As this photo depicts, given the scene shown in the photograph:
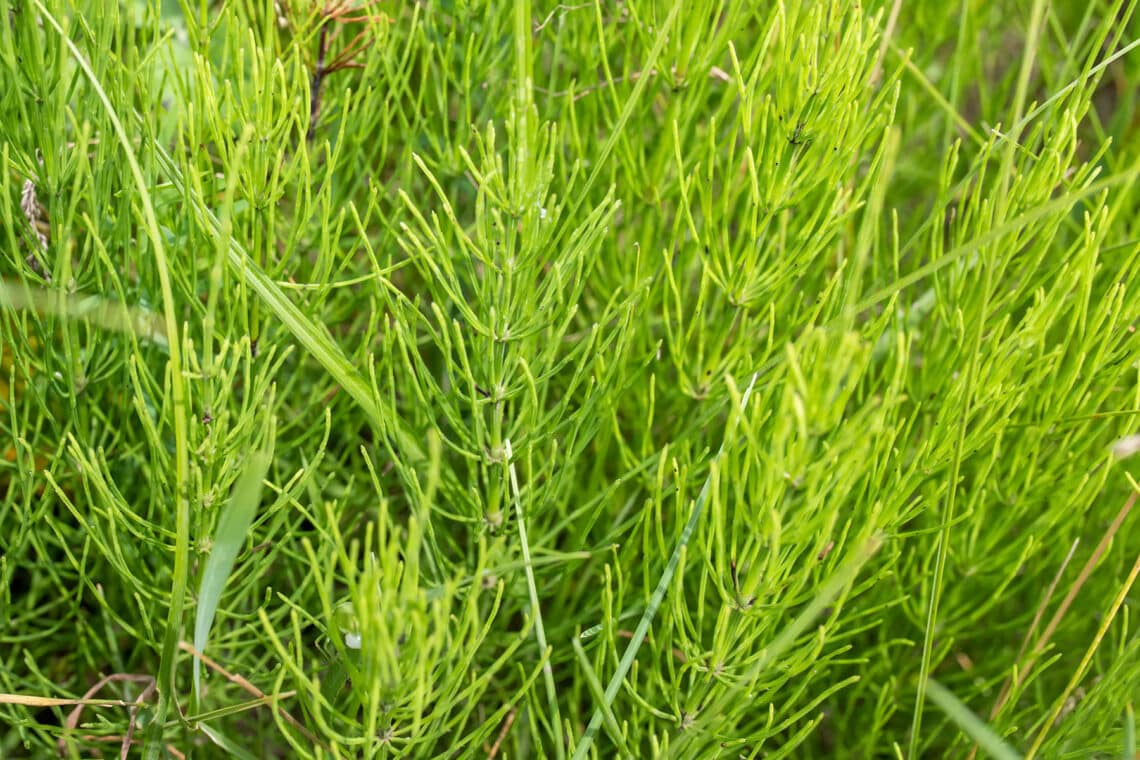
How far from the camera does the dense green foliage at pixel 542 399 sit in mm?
→ 716

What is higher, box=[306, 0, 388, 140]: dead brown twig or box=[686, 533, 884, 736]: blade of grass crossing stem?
box=[306, 0, 388, 140]: dead brown twig

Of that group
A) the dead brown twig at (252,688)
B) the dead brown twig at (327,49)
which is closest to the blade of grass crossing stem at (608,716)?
the dead brown twig at (252,688)

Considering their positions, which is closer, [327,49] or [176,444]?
[176,444]

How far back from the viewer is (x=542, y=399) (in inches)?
34.2

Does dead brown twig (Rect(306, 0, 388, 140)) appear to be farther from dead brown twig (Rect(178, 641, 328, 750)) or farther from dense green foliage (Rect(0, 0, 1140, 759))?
dead brown twig (Rect(178, 641, 328, 750))

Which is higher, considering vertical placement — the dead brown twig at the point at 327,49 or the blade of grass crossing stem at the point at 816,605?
the dead brown twig at the point at 327,49

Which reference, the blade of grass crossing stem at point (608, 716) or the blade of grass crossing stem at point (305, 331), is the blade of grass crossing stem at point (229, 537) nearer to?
the blade of grass crossing stem at point (305, 331)

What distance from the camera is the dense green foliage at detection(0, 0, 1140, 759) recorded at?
716mm

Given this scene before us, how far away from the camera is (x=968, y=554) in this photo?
0.99 metres

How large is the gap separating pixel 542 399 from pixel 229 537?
0.29 m

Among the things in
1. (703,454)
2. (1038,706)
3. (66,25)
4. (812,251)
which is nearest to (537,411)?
(703,454)

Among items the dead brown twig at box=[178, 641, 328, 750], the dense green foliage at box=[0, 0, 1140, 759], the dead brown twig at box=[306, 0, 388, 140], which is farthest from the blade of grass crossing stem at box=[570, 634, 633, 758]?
the dead brown twig at box=[306, 0, 388, 140]

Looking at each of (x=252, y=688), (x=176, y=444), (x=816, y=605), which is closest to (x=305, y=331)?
(x=176, y=444)

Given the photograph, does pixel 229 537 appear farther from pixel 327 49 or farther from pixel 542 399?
pixel 327 49
